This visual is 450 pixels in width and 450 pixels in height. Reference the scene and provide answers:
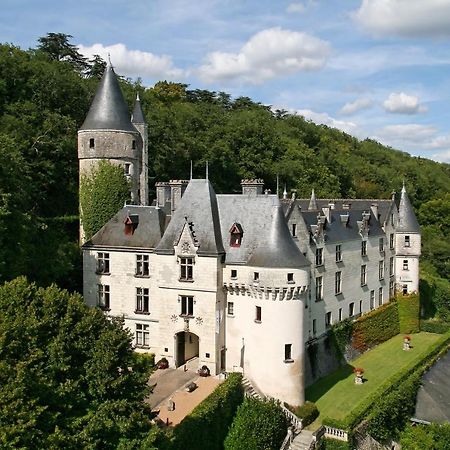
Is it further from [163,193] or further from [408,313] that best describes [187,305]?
[408,313]

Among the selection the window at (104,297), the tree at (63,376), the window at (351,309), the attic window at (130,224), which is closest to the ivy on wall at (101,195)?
the attic window at (130,224)

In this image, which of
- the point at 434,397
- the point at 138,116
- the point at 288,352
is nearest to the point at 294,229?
the point at 288,352

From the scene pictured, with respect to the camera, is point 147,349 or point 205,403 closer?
point 205,403

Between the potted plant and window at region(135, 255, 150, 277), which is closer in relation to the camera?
the potted plant

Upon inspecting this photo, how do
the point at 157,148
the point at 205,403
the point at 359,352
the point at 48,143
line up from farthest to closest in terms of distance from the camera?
the point at 157,148
the point at 48,143
the point at 359,352
the point at 205,403

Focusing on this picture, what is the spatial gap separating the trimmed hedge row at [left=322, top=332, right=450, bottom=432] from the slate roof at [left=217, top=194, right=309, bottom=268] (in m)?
8.48

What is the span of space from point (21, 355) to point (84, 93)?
129 ft

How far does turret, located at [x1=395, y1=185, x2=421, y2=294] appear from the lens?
50.5 m

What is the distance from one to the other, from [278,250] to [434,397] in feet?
48.9

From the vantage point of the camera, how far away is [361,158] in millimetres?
116562

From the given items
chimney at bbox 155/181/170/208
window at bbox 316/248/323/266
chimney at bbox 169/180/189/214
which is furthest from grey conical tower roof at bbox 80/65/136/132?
window at bbox 316/248/323/266

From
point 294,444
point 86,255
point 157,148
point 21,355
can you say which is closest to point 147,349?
point 86,255

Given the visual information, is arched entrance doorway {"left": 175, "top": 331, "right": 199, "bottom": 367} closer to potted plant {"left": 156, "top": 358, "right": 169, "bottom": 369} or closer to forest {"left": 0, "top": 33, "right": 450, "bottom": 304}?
potted plant {"left": 156, "top": 358, "right": 169, "bottom": 369}

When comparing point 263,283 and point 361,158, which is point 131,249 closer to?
point 263,283
